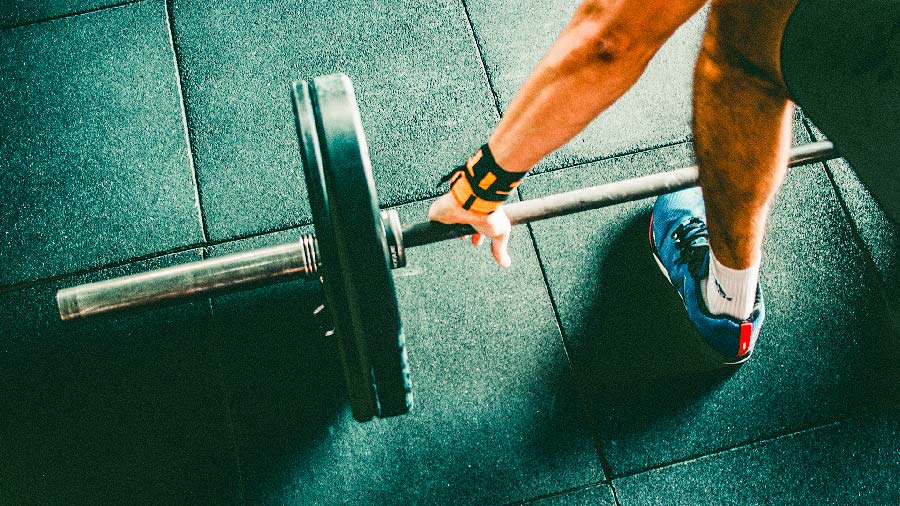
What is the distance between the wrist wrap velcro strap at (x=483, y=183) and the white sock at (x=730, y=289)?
45 cm

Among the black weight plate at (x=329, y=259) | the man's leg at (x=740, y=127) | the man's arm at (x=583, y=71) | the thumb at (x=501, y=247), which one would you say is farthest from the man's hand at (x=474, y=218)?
the man's leg at (x=740, y=127)

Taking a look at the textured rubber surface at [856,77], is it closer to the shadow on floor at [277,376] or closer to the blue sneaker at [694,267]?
the blue sneaker at [694,267]

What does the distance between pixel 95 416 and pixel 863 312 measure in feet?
5.14

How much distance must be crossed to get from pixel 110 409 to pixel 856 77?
53.0 inches

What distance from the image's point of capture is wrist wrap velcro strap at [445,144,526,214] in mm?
857

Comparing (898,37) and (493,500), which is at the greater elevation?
(898,37)

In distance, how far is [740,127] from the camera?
0.95 m

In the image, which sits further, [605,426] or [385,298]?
[605,426]

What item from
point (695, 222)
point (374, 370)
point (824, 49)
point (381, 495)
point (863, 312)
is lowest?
point (863, 312)

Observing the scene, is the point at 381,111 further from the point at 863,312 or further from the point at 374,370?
the point at 863,312

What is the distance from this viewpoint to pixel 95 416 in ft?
4.04

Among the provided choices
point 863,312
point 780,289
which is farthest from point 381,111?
point 863,312

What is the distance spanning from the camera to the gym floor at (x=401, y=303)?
3.98 ft

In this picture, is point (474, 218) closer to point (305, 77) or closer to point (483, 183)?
point (483, 183)
